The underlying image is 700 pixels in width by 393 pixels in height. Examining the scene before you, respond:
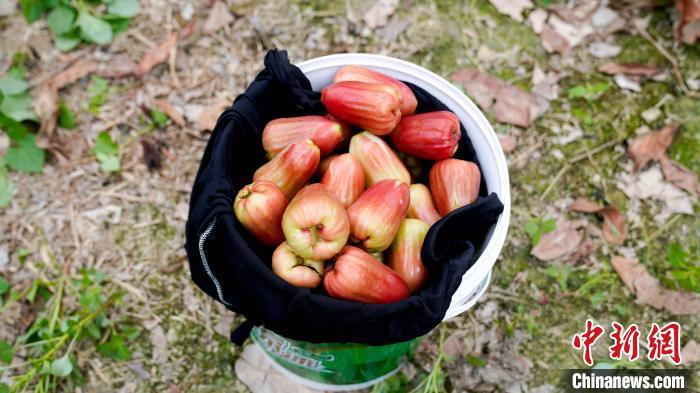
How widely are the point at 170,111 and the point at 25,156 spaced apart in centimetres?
55

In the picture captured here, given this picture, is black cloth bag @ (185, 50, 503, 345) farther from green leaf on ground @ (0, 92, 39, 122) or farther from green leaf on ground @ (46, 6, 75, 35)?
green leaf on ground @ (46, 6, 75, 35)

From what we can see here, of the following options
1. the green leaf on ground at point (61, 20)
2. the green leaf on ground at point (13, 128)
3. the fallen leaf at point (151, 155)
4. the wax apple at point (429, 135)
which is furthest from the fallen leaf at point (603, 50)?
the green leaf on ground at point (13, 128)

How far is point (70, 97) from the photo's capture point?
2502 millimetres

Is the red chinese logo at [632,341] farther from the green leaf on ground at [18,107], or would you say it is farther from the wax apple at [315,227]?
the green leaf on ground at [18,107]

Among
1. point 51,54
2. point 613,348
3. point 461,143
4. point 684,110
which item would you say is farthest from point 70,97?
point 684,110

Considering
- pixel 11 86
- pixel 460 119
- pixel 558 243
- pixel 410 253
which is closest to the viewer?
pixel 410 253

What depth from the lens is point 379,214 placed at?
1489 mm

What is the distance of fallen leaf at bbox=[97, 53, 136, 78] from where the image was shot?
2537 mm

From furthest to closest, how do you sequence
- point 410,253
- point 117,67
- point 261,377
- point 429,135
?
point 117,67 < point 261,377 < point 429,135 < point 410,253

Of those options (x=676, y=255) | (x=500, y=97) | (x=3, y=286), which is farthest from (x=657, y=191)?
(x=3, y=286)

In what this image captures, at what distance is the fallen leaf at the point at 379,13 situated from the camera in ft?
8.69

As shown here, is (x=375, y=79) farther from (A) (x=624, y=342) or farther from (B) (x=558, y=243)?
(A) (x=624, y=342)

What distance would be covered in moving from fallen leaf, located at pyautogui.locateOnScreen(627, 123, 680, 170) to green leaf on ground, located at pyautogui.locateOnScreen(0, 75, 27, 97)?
7.77ft

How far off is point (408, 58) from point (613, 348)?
1.35 meters
